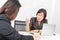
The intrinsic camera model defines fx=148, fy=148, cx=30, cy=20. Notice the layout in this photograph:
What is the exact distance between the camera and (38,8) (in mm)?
4840

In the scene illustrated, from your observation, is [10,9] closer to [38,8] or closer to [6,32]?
[6,32]

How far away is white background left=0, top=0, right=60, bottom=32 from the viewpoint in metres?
4.76

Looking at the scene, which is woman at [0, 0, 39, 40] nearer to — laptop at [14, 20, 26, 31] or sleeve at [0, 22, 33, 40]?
sleeve at [0, 22, 33, 40]

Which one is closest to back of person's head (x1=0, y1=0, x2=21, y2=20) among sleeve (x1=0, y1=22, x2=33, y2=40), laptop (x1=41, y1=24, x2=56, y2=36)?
sleeve (x1=0, y1=22, x2=33, y2=40)

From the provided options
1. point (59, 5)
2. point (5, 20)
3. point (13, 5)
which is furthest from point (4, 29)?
point (59, 5)

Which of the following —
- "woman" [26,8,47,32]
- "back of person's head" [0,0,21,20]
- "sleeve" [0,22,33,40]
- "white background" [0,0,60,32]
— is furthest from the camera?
"white background" [0,0,60,32]

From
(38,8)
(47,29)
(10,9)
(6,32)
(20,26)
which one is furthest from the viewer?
(38,8)

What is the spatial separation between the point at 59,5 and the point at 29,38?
10.3ft

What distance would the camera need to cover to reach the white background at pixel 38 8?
15.6ft

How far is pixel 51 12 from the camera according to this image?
496cm

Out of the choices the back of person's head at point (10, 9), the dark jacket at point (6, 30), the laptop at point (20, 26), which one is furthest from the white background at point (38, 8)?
the dark jacket at point (6, 30)

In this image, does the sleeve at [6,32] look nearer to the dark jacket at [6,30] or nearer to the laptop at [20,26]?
the dark jacket at [6,30]

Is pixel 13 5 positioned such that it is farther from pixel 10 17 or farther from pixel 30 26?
pixel 30 26

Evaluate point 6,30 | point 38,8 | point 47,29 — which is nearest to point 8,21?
point 6,30
